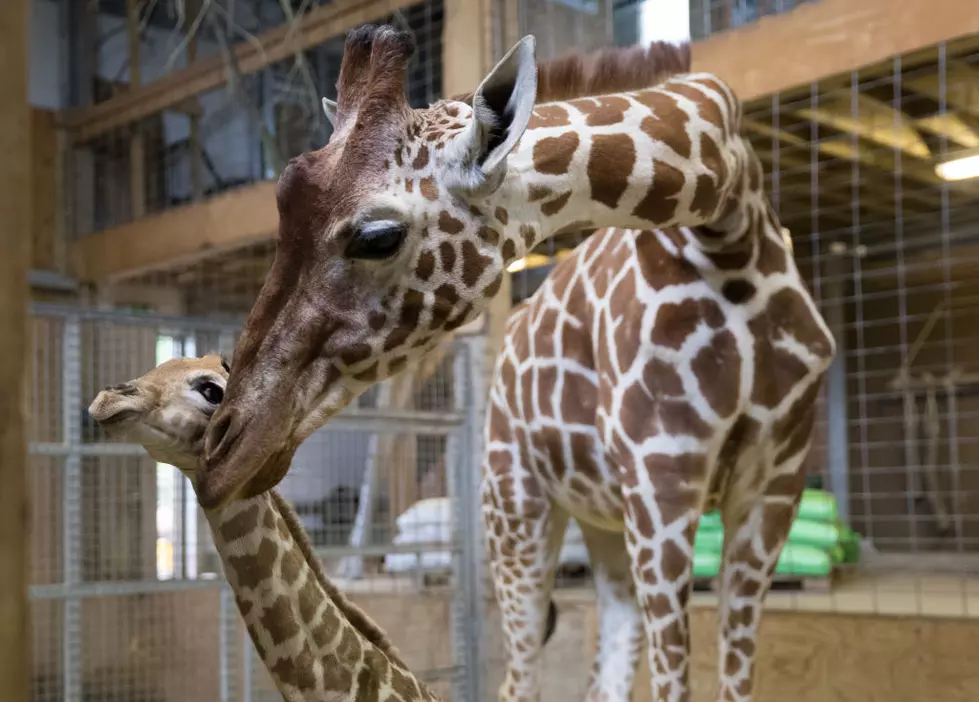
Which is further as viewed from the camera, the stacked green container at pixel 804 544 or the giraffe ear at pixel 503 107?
the stacked green container at pixel 804 544

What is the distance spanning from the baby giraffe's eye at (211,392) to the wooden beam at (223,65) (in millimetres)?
1322

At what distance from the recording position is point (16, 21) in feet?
1.24

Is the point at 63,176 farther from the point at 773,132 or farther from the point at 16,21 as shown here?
the point at 16,21

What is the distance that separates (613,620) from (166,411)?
3.37 ft

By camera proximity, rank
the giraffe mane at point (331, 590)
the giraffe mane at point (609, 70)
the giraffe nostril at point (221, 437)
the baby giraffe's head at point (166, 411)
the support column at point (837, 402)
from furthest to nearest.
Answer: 1. the support column at point (837, 402)
2. the giraffe mane at point (609, 70)
3. the giraffe mane at point (331, 590)
4. the baby giraffe's head at point (166, 411)
5. the giraffe nostril at point (221, 437)

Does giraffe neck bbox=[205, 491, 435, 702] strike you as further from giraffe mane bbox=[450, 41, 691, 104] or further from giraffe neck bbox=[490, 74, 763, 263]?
giraffe mane bbox=[450, 41, 691, 104]

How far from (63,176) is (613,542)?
8.51 ft

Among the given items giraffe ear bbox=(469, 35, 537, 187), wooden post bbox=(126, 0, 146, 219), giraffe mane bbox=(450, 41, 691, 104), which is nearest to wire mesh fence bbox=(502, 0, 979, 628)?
giraffe mane bbox=(450, 41, 691, 104)

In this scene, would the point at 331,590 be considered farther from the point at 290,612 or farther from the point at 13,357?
the point at 13,357

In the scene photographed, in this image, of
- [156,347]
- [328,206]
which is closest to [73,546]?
[156,347]

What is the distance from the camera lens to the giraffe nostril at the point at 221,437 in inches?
31.0

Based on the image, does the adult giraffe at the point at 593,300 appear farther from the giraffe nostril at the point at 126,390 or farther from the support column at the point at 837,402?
the support column at the point at 837,402

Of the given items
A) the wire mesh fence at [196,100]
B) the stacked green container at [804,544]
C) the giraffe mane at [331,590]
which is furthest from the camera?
the wire mesh fence at [196,100]

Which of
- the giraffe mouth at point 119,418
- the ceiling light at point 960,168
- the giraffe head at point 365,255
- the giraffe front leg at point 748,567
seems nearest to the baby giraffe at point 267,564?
the giraffe mouth at point 119,418
